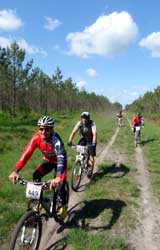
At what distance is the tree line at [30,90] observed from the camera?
133ft

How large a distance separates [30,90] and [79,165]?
179ft

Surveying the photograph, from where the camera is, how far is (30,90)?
202 feet

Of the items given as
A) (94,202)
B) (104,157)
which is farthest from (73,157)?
(94,202)

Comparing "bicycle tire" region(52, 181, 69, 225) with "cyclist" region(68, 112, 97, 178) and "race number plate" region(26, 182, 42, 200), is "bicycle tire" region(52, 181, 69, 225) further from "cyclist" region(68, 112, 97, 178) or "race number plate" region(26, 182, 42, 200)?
"cyclist" region(68, 112, 97, 178)

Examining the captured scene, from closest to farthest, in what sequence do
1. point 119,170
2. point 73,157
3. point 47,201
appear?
1. point 47,201
2. point 119,170
3. point 73,157

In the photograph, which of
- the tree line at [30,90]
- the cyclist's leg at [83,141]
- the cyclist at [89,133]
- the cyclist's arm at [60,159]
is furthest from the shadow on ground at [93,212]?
the tree line at [30,90]

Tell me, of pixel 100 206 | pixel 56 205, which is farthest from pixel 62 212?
pixel 100 206

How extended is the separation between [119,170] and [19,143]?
723cm

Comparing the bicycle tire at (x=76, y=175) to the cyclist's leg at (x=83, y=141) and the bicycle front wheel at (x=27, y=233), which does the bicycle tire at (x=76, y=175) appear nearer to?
the cyclist's leg at (x=83, y=141)

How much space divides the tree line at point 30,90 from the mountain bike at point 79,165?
108ft

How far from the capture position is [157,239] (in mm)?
5602

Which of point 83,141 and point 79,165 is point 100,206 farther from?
point 83,141

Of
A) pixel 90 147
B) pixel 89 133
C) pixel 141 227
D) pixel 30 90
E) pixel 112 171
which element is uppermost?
pixel 30 90

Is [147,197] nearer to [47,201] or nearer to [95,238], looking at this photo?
[95,238]
